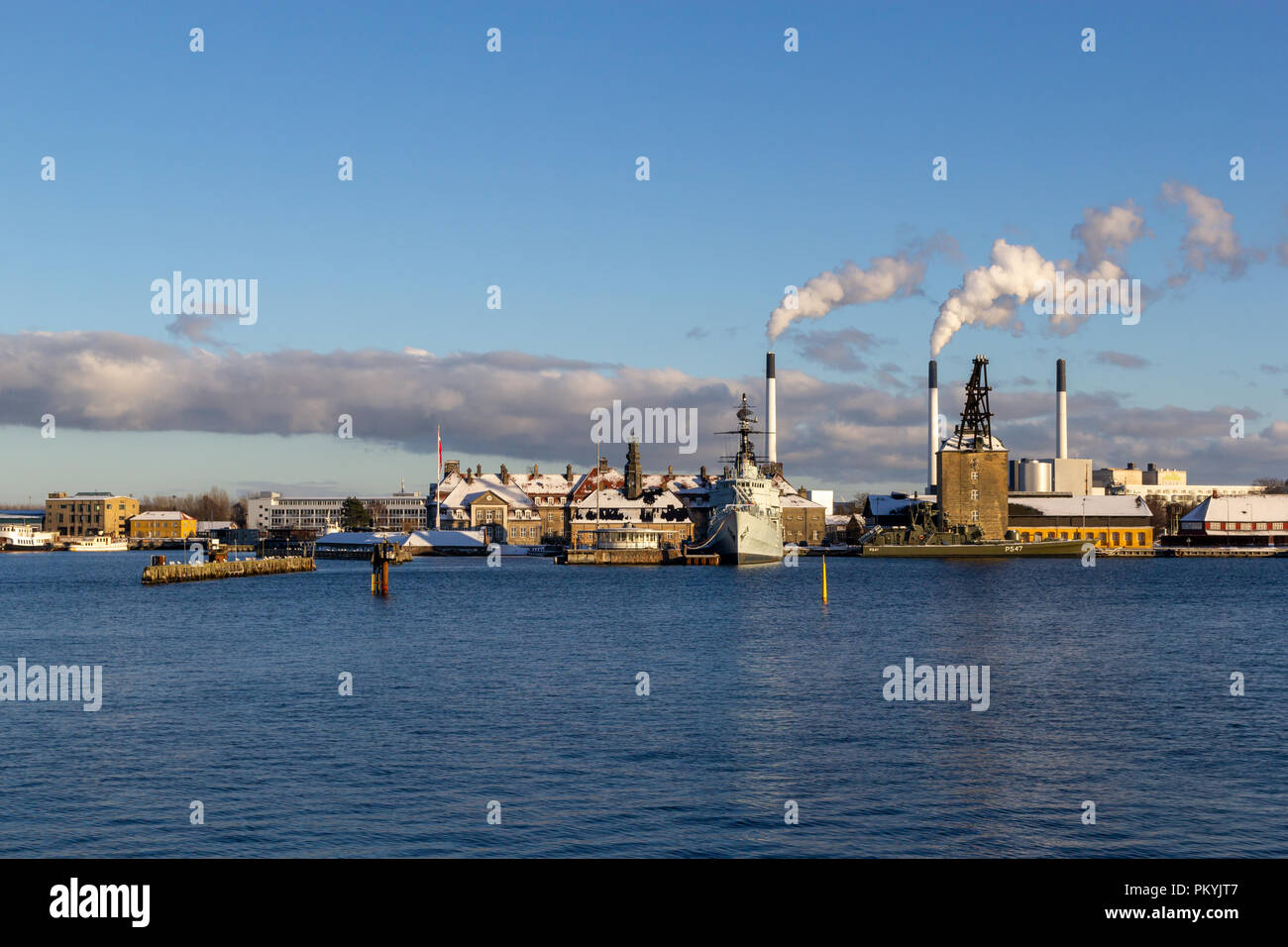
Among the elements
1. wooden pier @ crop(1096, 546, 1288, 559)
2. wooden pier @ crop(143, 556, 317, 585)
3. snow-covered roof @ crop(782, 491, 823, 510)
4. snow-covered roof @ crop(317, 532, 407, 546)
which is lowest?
wooden pier @ crop(1096, 546, 1288, 559)

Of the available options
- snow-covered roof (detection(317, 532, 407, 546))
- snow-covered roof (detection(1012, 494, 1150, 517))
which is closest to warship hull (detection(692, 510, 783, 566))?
snow-covered roof (detection(1012, 494, 1150, 517))

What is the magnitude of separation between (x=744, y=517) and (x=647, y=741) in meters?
89.0

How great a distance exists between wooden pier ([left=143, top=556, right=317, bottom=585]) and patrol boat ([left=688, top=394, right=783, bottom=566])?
39.3 m

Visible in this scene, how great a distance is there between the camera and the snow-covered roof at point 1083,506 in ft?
485

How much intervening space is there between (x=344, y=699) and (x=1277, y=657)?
3019 centimetres

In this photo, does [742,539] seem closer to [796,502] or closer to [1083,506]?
[1083,506]

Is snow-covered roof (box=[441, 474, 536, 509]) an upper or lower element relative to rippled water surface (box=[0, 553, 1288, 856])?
upper

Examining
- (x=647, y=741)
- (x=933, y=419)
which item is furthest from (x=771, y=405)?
(x=647, y=741)

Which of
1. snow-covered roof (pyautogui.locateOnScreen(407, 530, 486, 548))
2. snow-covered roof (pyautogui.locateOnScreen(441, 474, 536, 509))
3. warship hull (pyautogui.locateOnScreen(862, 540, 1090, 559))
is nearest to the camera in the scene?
warship hull (pyautogui.locateOnScreen(862, 540, 1090, 559))

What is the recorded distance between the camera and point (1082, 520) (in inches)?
5817

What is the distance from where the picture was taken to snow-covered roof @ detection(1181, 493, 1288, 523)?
5965 inches

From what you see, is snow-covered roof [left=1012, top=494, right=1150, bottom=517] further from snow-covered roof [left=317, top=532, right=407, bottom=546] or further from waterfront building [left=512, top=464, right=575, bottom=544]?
snow-covered roof [left=317, top=532, right=407, bottom=546]

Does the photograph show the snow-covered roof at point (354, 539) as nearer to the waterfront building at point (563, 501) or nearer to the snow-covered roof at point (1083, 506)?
the waterfront building at point (563, 501)
